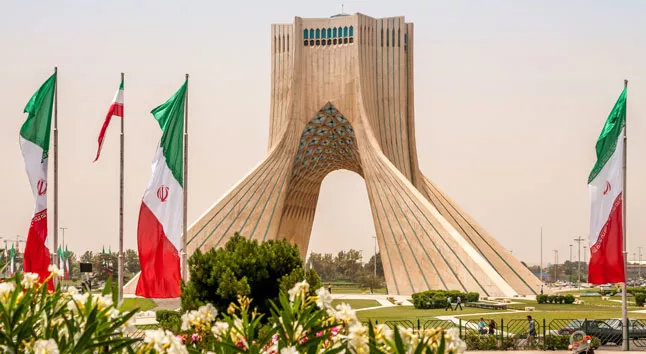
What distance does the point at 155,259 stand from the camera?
16406mm

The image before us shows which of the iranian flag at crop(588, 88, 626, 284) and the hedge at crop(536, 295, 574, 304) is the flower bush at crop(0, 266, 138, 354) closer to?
the iranian flag at crop(588, 88, 626, 284)

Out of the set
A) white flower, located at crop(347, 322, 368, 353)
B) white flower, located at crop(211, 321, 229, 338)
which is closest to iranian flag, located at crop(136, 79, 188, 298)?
white flower, located at crop(211, 321, 229, 338)

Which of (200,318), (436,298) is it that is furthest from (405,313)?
(200,318)

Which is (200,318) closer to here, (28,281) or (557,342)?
(28,281)

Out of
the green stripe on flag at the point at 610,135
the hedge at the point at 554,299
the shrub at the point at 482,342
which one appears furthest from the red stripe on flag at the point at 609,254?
the hedge at the point at 554,299

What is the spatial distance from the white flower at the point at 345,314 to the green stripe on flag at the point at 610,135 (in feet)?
45.0

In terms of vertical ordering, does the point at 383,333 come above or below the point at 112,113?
below

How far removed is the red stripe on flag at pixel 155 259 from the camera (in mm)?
16172

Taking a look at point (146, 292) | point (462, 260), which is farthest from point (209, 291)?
point (462, 260)

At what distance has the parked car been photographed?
19.8m

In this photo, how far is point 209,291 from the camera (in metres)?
15.6

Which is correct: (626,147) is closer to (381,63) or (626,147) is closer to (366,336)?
(366,336)

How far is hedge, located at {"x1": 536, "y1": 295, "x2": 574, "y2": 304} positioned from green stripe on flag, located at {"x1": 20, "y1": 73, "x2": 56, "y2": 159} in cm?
2034

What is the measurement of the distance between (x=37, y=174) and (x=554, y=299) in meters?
21.6
